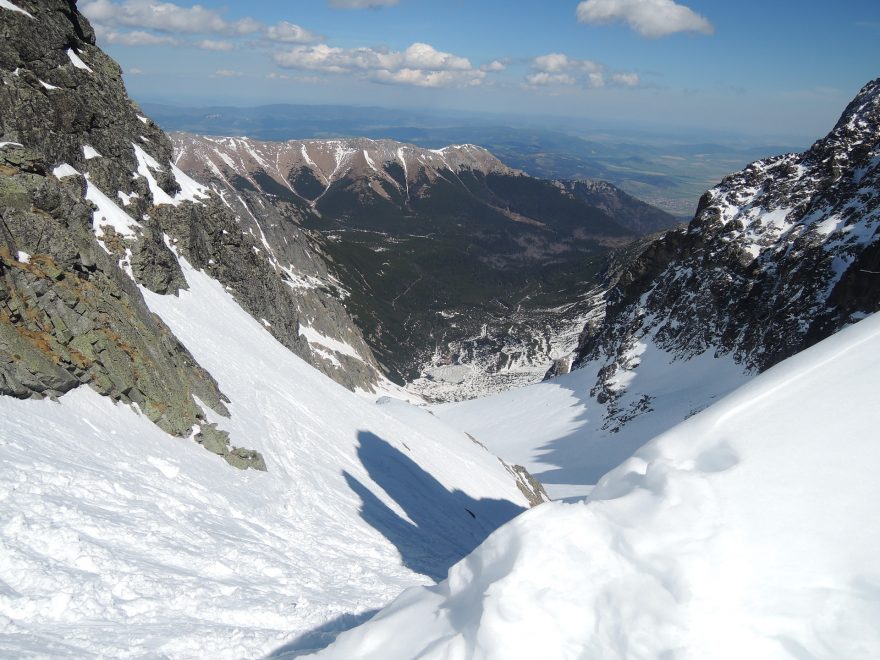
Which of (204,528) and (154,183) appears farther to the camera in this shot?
(154,183)

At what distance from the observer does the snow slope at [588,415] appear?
57.3 m

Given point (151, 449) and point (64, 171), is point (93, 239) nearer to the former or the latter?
point (151, 449)

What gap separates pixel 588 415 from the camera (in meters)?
70.0

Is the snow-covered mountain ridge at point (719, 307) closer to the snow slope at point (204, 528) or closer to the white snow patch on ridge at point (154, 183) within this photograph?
the snow slope at point (204, 528)

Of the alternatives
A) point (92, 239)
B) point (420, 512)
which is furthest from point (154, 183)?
point (420, 512)

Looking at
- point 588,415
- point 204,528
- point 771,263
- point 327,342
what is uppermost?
point 771,263

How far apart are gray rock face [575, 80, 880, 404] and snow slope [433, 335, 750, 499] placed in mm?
2174

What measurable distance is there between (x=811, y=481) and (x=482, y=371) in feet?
511

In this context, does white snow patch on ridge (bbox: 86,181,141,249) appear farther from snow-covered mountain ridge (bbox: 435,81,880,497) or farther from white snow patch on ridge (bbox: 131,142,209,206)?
snow-covered mountain ridge (bbox: 435,81,880,497)

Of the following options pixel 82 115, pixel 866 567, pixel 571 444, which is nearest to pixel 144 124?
pixel 82 115

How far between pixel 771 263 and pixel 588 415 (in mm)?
27844

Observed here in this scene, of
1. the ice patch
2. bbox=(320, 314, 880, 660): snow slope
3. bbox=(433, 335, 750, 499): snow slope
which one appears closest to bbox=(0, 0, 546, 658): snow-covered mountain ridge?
the ice patch

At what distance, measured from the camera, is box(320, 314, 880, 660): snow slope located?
18.8ft

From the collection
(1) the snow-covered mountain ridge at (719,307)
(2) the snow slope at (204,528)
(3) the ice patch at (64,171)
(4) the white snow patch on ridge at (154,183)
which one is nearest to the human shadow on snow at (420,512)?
(2) the snow slope at (204,528)
